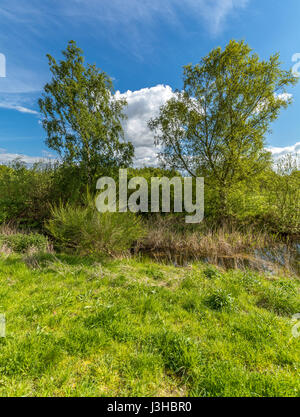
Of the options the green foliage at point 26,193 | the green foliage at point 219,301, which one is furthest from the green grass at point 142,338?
the green foliage at point 26,193

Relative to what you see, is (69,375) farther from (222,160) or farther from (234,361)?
(222,160)

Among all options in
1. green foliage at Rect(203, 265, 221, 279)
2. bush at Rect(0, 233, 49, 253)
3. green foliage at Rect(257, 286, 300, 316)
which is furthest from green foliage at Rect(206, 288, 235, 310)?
bush at Rect(0, 233, 49, 253)

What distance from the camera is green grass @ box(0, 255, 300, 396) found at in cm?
170

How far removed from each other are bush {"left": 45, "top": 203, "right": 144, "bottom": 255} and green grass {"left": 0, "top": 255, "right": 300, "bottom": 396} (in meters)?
1.66

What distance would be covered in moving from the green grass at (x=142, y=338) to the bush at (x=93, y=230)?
166cm

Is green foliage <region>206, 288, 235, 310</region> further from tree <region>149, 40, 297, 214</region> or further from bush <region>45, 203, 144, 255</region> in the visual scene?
tree <region>149, 40, 297, 214</region>

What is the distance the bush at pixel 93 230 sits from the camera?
5465 millimetres

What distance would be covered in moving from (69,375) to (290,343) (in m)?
2.73

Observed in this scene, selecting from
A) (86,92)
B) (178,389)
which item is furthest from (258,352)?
(86,92)

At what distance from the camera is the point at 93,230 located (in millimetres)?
5488

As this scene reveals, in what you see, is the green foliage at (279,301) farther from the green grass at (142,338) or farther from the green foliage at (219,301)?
the green foliage at (219,301)

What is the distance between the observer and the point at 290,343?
2266 mm

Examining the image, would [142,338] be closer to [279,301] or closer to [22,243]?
[279,301]
